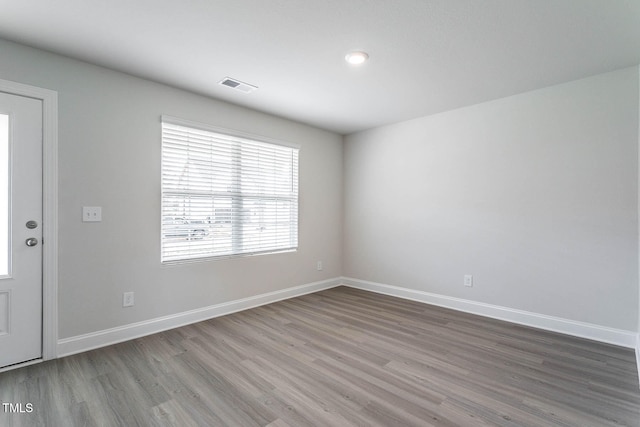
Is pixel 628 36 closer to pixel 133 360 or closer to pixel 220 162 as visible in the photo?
pixel 220 162

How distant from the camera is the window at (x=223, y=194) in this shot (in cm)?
322

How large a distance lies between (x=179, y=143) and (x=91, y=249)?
4.22 ft

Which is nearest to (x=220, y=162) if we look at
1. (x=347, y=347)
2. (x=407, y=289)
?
(x=347, y=347)

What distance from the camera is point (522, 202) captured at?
3.33 m

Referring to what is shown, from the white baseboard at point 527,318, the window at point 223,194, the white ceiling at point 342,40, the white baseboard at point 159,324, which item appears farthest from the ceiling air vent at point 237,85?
the white baseboard at point 527,318

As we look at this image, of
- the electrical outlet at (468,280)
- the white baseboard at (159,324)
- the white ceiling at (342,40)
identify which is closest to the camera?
the white ceiling at (342,40)

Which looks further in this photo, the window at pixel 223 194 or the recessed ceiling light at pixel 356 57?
the window at pixel 223 194

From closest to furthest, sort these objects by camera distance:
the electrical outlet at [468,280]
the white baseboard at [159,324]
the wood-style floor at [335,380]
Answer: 1. the wood-style floor at [335,380]
2. the white baseboard at [159,324]
3. the electrical outlet at [468,280]

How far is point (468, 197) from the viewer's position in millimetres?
3734

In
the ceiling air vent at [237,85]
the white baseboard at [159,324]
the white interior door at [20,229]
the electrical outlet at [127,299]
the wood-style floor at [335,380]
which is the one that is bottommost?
the wood-style floor at [335,380]

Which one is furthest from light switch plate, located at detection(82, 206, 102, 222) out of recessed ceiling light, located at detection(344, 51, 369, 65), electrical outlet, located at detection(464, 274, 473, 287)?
electrical outlet, located at detection(464, 274, 473, 287)

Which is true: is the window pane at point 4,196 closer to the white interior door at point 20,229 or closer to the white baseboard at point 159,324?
the white interior door at point 20,229

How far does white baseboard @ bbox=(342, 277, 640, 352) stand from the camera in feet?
9.14

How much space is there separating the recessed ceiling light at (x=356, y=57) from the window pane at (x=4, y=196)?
8.73ft
